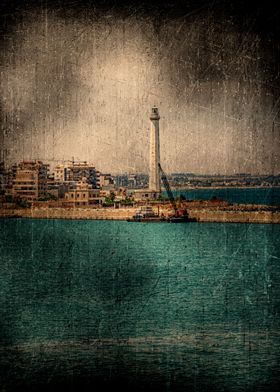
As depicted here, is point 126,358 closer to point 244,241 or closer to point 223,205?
point 244,241

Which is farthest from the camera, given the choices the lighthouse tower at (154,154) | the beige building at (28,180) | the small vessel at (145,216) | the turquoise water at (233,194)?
the turquoise water at (233,194)

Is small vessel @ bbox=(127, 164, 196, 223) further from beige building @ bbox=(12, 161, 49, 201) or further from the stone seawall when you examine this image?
beige building @ bbox=(12, 161, 49, 201)

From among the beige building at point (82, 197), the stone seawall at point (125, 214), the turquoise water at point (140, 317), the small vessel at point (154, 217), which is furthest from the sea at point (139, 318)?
the beige building at point (82, 197)

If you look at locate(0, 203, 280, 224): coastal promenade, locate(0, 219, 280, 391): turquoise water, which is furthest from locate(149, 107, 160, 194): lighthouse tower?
locate(0, 219, 280, 391): turquoise water

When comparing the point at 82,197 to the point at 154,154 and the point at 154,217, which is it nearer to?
the point at 154,154

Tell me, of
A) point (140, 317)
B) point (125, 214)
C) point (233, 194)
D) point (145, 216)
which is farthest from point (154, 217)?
point (140, 317)

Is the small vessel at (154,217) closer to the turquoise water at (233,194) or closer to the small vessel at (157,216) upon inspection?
the small vessel at (157,216)
